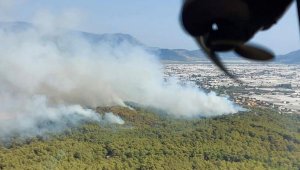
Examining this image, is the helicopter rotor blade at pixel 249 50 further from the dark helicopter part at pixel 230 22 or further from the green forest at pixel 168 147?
the green forest at pixel 168 147

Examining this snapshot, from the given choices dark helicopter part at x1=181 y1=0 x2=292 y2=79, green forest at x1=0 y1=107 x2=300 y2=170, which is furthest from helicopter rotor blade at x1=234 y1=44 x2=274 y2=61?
green forest at x1=0 y1=107 x2=300 y2=170

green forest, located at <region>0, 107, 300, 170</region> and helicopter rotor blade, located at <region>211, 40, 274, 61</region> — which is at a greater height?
helicopter rotor blade, located at <region>211, 40, 274, 61</region>

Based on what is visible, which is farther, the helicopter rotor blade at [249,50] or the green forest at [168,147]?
the green forest at [168,147]

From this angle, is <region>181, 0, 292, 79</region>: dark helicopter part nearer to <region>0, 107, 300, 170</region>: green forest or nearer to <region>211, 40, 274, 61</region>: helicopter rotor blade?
<region>211, 40, 274, 61</region>: helicopter rotor blade

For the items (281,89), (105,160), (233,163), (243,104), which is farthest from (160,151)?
(281,89)

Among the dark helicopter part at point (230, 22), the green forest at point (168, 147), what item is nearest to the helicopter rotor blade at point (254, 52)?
the dark helicopter part at point (230, 22)

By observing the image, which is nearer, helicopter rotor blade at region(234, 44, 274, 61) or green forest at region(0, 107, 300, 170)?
helicopter rotor blade at region(234, 44, 274, 61)
